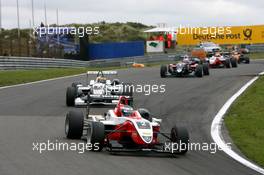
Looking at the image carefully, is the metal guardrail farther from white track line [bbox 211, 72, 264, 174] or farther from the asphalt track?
white track line [bbox 211, 72, 264, 174]

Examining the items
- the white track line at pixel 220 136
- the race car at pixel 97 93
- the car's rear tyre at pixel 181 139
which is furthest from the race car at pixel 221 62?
the car's rear tyre at pixel 181 139

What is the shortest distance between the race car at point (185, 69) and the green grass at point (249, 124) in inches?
323

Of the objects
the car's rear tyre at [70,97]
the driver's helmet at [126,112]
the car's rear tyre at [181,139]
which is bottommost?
the car's rear tyre at [70,97]

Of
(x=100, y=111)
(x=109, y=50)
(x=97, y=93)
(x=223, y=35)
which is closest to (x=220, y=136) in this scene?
(x=100, y=111)

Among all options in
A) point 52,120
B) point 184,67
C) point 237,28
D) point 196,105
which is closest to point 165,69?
point 184,67

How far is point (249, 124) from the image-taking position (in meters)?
15.0

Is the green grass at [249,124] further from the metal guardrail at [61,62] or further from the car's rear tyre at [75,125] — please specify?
the metal guardrail at [61,62]

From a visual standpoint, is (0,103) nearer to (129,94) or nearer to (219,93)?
A: (129,94)

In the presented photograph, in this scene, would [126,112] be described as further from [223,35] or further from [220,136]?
[223,35]

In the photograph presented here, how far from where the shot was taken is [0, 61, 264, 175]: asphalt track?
961 centimetres

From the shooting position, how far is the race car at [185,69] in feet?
99.0

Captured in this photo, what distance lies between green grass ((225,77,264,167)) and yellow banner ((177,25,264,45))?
47.1 m

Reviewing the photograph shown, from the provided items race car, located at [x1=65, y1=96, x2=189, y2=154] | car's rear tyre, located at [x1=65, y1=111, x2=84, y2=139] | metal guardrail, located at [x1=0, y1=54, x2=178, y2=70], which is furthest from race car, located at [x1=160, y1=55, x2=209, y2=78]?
car's rear tyre, located at [x1=65, y1=111, x2=84, y2=139]

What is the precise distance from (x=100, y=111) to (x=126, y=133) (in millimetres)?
6437
